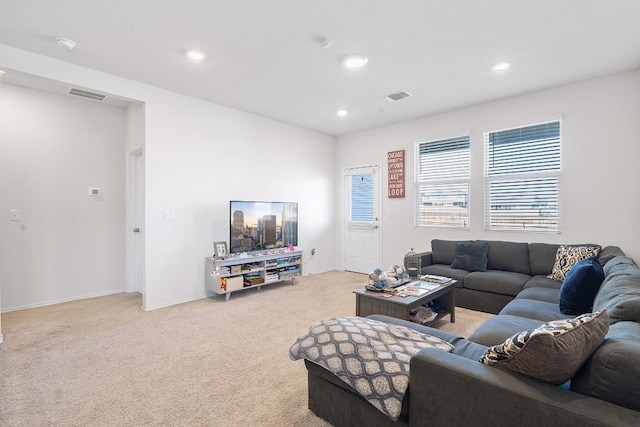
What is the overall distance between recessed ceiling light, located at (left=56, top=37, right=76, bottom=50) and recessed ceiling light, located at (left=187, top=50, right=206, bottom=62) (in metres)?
1.00

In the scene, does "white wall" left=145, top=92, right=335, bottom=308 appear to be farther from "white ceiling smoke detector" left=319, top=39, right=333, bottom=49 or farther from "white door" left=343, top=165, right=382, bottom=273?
"white ceiling smoke detector" left=319, top=39, right=333, bottom=49

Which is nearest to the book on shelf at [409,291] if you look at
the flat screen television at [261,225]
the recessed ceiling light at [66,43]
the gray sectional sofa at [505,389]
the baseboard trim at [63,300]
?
the gray sectional sofa at [505,389]

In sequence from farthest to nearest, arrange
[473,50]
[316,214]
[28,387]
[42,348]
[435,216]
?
[316,214]
[435,216]
[473,50]
[42,348]
[28,387]

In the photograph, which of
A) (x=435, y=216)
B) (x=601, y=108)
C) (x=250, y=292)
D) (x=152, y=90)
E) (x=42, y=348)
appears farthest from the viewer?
(x=435, y=216)

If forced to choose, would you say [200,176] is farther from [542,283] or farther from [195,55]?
[542,283]

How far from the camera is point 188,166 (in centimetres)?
416

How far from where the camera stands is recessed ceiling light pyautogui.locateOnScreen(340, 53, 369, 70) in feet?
10.0

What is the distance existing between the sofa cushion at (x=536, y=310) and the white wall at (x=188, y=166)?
368 centimetres

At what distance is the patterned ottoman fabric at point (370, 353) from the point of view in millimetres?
1355

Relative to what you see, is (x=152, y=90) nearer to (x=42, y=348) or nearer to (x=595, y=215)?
(x=42, y=348)

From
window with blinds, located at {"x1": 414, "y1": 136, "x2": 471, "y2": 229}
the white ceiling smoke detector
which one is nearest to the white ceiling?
the white ceiling smoke detector

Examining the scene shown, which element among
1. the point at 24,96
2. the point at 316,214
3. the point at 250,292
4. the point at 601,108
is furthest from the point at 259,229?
the point at 601,108

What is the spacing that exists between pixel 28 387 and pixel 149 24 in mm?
2880

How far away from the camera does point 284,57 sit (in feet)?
10.1
